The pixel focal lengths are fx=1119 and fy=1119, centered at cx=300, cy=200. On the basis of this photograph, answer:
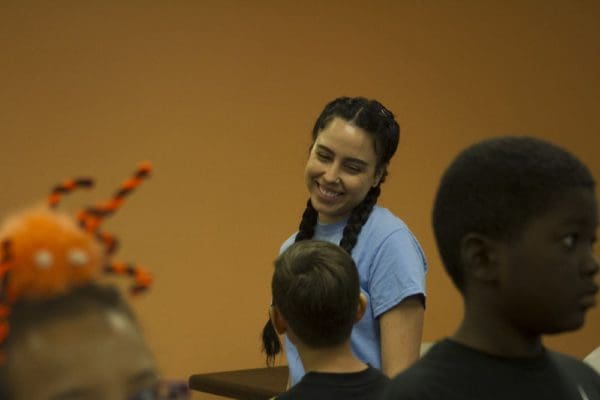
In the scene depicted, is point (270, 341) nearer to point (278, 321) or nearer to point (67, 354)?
point (278, 321)

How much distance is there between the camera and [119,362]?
1.19 metres

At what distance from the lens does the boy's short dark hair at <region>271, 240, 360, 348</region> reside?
237 centimetres

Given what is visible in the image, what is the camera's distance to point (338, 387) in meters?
2.29

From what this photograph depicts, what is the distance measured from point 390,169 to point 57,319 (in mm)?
3830

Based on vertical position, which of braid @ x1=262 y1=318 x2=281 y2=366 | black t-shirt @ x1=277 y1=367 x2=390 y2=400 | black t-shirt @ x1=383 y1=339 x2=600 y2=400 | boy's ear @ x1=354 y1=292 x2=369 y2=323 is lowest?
braid @ x1=262 y1=318 x2=281 y2=366

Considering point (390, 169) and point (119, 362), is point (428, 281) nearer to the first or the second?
point (390, 169)

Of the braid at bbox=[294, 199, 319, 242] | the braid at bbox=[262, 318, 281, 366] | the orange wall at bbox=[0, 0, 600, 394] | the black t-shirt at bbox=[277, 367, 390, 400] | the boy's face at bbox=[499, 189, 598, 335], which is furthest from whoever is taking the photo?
the orange wall at bbox=[0, 0, 600, 394]

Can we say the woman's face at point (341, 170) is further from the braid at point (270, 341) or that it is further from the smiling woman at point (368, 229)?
the braid at point (270, 341)

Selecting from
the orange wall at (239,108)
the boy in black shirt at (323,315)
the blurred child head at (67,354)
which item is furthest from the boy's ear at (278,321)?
the orange wall at (239,108)

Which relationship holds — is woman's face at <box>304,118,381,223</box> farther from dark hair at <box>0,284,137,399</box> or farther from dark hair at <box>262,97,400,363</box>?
dark hair at <box>0,284,137,399</box>

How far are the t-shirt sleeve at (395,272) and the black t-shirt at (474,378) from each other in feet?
2.75

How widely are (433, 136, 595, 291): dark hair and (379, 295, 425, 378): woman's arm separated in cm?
78

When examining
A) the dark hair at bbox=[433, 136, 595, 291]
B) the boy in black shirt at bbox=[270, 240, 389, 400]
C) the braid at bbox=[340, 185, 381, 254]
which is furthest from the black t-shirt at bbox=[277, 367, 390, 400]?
the dark hair at bbox=[433, 136, 595, 291]

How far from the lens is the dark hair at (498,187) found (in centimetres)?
164
